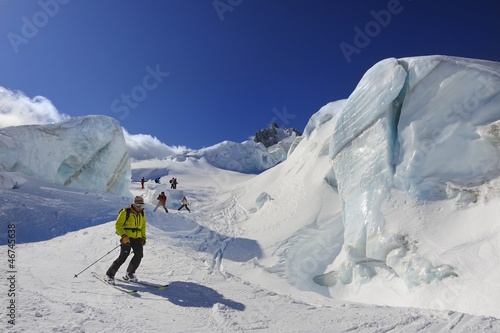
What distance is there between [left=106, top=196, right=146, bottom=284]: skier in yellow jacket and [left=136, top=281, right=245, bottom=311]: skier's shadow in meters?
0.42

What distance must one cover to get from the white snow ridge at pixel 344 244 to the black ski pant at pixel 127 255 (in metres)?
0.29

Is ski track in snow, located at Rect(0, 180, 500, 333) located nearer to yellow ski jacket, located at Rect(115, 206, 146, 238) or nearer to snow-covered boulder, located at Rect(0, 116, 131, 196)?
yellow ski jacket, located at Rect(115, 206, 146, 238)

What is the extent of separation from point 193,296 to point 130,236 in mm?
1287

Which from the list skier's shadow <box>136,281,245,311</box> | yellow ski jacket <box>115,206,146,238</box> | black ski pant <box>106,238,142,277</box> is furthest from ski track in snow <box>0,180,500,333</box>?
yellow ski jacket <box>115,206,146,238</box>

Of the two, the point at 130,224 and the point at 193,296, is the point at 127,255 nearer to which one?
the point at 130,224

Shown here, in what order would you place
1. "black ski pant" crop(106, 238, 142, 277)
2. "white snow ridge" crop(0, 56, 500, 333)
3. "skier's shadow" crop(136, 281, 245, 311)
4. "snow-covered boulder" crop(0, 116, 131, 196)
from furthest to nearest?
"snow-covered boulder" crop(0, 116, 131, 196) → "black ski pant" crop(106, 238, 142, 277) → "skier's shadow" crop(136, 281, 245, 311) → "white snow ridge" crop(0, 56, 500, 333)

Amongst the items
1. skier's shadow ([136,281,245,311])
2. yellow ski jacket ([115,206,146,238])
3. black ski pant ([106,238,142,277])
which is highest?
yellow ski jacket ([115,206,146,238])

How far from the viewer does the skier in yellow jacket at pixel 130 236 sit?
4449 mm

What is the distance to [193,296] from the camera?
4121 millimetres

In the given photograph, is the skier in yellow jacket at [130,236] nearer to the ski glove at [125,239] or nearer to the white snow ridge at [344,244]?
the ski glove at [125,239]

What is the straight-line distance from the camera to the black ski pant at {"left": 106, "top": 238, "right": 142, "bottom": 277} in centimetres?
442

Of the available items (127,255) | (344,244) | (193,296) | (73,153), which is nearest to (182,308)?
(193,296)

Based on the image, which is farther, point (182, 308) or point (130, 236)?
point (130, 236)

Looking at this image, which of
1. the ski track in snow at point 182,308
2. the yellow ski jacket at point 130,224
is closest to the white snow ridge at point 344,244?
the ski track in snow at point 182,308
